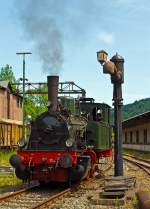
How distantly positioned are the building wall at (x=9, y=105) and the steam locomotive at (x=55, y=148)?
100ft

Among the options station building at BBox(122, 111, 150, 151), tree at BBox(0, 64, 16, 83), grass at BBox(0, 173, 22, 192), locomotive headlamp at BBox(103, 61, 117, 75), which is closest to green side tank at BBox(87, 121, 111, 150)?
grass at BBox(0, 173, 22, 192)

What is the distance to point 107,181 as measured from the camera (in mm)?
12289

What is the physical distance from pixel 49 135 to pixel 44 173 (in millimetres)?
1193

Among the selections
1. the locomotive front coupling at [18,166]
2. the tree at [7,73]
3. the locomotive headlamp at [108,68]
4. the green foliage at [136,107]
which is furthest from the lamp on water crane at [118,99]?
the green foliage at [136,107]

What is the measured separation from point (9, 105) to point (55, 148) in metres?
33.8

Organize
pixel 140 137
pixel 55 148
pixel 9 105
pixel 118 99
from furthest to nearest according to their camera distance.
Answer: pixel 140 137 → pixel 9 105 → pixel 55 148 → pixel 118 99

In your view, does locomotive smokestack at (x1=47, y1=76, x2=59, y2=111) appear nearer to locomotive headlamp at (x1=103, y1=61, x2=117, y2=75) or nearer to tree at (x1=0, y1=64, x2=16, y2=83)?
locomotive headlamp at (x1=103, y1=61, x2=117, y2=75)

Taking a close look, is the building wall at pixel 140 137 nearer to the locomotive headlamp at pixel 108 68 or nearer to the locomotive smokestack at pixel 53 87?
the locomotive smokestack at pixel 53 87

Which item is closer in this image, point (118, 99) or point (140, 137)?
point (118, 99)

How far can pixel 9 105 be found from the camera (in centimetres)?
4728

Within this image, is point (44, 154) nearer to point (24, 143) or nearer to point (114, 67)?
point (24, 143)

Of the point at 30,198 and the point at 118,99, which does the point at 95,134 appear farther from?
the point at 30,198

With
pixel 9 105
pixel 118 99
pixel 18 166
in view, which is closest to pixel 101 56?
pixel 118 99

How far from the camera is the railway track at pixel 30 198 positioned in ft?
35.1
